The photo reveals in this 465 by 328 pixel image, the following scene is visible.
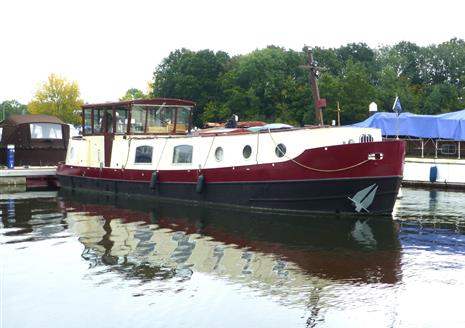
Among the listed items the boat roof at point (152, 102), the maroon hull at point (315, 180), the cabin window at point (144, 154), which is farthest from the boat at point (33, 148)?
the maroon hull at point (315, 180)

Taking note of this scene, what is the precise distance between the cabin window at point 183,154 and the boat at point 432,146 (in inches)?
452

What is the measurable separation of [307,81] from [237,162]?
1911 inches

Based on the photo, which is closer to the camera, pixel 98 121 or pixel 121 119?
pixel 121 119

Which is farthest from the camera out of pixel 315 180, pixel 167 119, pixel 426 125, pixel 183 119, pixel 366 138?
pixel 426 125

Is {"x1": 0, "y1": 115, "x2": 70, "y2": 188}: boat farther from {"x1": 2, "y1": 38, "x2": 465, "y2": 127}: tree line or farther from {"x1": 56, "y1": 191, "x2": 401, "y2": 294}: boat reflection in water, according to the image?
{"x1": 2, "y1": 38, "x2": 465, "y2": 127}: tree line

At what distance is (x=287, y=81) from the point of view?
61.8 meters

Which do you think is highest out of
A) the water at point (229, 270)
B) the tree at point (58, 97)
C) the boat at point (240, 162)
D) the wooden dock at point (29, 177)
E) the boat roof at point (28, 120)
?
the tree at point (58, 97)

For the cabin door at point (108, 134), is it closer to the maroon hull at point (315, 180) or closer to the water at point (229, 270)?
the maroon hull at point (315, 180)

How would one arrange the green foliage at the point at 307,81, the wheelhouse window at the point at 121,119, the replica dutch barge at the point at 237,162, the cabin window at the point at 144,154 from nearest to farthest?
the replica dutch barge at the point at 237,162 < the cabin window at the point at 144,154 < the wheelhouse window at the point at 121,119 < the green foliage at the point at 307,81

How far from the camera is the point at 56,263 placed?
12398mm

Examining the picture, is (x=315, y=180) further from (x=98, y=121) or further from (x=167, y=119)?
(x=98, y=121)

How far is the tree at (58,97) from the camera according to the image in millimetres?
73062

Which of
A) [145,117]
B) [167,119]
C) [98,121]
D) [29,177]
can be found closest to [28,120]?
[29,177]

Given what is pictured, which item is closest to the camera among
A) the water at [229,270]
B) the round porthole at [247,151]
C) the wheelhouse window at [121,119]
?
the water at [229,270]
